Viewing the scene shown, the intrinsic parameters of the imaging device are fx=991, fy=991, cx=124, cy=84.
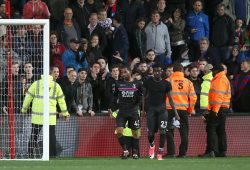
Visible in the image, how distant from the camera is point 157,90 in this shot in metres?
21.0

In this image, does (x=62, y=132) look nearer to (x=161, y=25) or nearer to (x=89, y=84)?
(x=89, y=84)

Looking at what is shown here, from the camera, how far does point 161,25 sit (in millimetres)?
25000

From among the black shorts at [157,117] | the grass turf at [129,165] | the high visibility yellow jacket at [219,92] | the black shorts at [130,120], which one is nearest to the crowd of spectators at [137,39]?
the high visibility yellow jacket at [219,92]

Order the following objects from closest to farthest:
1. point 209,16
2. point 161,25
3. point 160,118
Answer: point 160,118
point 161,25
point 209,16

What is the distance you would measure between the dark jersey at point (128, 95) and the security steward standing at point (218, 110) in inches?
101

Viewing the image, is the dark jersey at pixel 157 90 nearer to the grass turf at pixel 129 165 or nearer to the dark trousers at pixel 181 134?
the dark trousers at pixel 181 134

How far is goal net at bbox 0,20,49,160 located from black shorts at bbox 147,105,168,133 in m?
2.31

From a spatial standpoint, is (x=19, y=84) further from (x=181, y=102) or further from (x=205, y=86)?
(x=205, y=86)

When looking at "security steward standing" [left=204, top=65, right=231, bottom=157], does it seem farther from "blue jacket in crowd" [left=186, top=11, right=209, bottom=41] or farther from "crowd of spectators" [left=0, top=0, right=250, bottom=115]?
"blue jacket in crowd" [left=186, top=11, right=209, bottom=41]

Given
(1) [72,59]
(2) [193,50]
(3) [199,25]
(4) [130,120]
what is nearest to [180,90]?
(4) [130,120]

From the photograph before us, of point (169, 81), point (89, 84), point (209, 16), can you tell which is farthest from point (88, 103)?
point (209, 16)

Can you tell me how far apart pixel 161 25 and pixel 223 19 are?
1935 mm

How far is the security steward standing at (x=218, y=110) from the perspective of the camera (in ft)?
74.2

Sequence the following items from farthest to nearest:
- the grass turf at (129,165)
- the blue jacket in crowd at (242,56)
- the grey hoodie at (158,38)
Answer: the blue jacket in crowd at (242,56) < the grey hoodie at (158,38) < the grass turf at (129,165)
